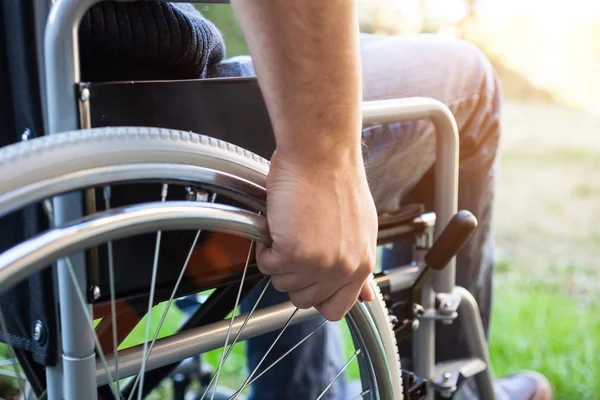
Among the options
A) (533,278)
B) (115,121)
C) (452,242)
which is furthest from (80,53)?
(533,278)

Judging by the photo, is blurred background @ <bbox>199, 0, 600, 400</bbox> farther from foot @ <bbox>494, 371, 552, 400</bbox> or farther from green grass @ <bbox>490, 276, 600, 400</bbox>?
foot @ <bbox>494, 371, 552, 400</bbox>

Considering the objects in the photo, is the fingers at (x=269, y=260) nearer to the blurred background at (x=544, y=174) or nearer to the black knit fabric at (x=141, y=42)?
the black knit fabric at (x=141, y=42)

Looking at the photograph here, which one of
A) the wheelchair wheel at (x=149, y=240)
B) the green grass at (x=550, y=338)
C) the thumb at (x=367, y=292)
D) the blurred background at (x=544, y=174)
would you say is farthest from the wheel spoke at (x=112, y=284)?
the green grass at (x=550, y=338)

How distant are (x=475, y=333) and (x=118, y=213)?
0.61 m

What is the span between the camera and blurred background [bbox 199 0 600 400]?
1.55 meters

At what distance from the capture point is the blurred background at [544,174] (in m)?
1.55

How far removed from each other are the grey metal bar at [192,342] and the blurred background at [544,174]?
0.72 m

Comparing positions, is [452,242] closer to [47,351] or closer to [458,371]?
[458,371]

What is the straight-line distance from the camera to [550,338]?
5.32ft

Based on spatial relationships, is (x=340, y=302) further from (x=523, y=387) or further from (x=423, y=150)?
(x=523, y=387)

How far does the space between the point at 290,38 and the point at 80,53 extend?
0.19 m

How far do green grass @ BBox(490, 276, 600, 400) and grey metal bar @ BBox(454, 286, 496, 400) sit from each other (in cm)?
56

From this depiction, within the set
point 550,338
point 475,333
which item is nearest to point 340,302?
point 475,333

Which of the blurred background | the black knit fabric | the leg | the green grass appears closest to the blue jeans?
the leg
